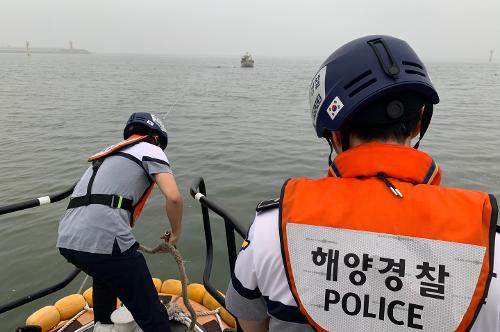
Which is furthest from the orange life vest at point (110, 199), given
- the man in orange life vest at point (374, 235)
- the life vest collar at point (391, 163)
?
the life vest collar at point (391, 163)

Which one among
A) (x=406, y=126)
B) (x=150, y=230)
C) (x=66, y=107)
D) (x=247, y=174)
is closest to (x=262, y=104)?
(x=66, y=107)

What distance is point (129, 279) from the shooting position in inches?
117

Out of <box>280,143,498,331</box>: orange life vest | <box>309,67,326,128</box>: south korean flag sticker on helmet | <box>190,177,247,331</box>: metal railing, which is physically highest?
<box>309,67,326,128</box>: south korean flag sticker on helmet

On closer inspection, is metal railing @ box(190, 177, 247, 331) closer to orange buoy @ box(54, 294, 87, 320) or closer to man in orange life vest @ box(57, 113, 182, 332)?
man in orange life vest @ box(57, 113, 182, 332)

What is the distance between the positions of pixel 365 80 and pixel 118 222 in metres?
2.25

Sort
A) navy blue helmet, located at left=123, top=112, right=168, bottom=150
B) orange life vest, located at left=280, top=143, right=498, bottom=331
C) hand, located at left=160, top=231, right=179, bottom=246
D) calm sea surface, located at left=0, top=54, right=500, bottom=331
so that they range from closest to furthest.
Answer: orange life vest, located at left=280, top=143, right=498, bottom=331 → navy blue helmet, located at left=123, top=112, right=168, bottom=150 → hand, located at left=160, top=231, right=179, bottom=246 → calm sea surface, located at left=0, top=54, right=500, bottom=331

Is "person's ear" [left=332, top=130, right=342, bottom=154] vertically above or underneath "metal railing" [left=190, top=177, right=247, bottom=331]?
above

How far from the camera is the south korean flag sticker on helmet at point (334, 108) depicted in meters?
1.42

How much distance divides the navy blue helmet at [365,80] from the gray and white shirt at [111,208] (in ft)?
6.16

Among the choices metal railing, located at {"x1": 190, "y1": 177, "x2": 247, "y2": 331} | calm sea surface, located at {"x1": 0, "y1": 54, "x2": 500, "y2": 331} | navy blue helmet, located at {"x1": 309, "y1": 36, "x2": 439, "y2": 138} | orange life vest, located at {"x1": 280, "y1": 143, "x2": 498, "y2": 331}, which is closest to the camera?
orange life vest, located at {"x1": 280, "y1": 143, "x2": 498, "y2": 331}

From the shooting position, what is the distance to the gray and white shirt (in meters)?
2.88

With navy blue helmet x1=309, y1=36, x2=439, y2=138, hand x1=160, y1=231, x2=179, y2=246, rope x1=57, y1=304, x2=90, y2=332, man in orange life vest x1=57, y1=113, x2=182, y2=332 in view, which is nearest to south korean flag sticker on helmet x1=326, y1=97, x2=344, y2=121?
navy blue helmet x1=309, y1=36, x2=439, y2=138

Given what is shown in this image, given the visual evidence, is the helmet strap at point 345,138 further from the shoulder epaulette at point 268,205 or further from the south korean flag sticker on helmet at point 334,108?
the shoulder epaulette at point 268,205

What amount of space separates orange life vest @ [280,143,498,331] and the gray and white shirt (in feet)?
6.57
